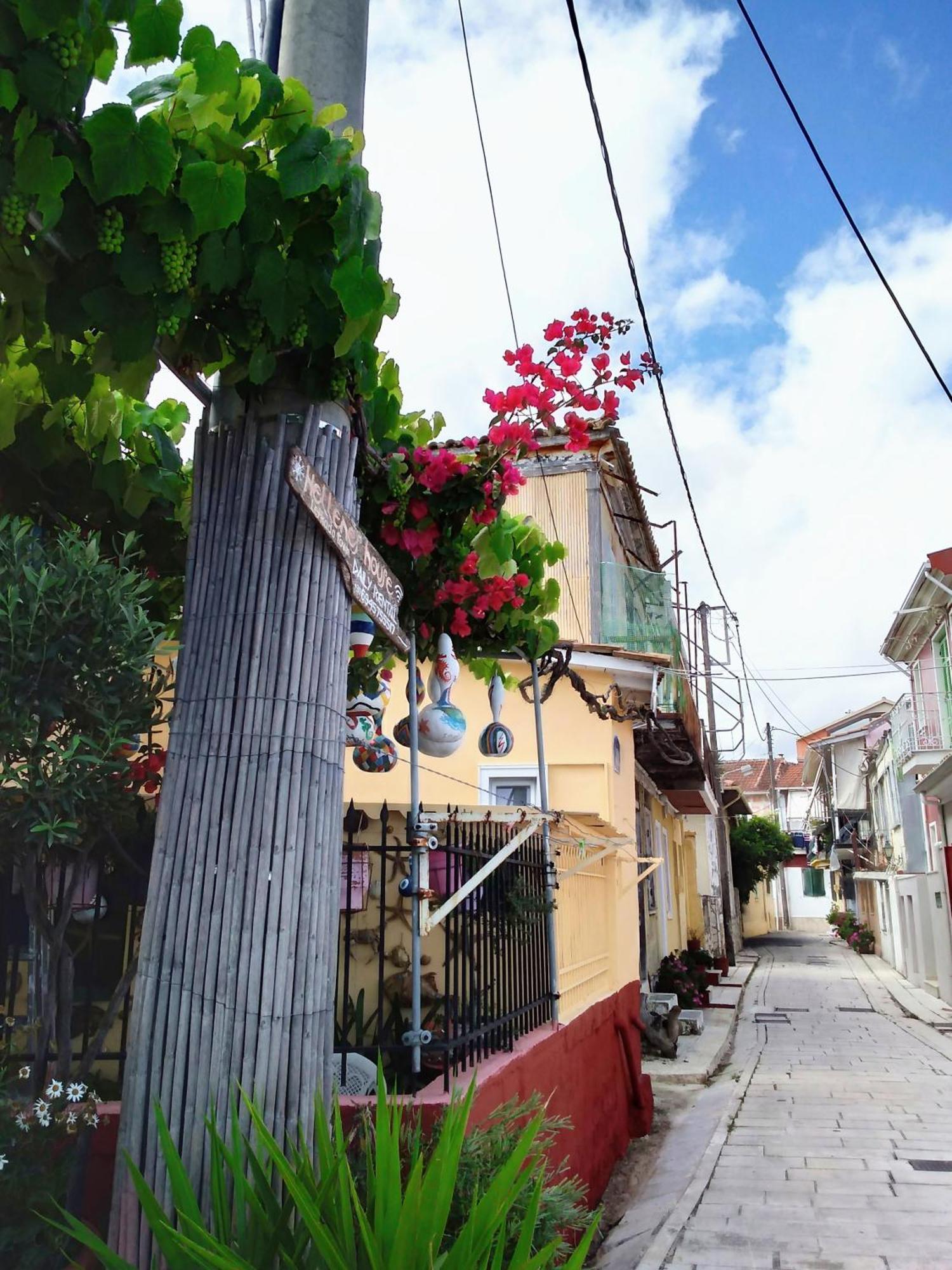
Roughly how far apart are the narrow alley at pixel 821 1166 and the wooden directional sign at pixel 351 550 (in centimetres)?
354

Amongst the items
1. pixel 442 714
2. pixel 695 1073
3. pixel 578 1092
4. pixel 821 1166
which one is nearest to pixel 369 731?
pixel 442 714

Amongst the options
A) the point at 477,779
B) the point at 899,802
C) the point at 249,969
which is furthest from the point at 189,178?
the point at 899,802

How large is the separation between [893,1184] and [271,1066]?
211 inches

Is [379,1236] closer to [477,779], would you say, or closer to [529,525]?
[529,525]

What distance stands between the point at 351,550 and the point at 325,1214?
5.73 ft

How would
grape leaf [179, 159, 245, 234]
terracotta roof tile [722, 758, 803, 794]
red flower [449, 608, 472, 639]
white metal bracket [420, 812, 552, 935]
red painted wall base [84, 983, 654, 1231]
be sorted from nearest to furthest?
grape leaf [179, 159, 245, 234]
red painted wall base [84, 983, 654, 1231]
white metal bracket [420, 812, 552, 935]
red flower [449, 608, 472, 639]
terracotta roof tile [722, 758, 803, 794]

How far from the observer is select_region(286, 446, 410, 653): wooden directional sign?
2814 millimetres

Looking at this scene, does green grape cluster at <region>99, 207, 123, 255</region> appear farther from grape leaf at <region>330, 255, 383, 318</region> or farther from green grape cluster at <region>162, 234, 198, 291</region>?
grape leaf at <region>330, 255, 383, 318</region>

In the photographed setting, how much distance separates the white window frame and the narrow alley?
3.34 metres

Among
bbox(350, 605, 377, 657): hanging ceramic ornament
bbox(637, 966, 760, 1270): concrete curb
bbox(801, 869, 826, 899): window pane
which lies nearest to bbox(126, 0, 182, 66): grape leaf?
bbox(350, 605, 377, 657): hanging ceramic ornament

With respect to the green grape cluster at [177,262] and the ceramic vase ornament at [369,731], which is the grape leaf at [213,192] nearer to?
the green grape cluster at [177,262]

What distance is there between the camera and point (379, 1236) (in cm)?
220

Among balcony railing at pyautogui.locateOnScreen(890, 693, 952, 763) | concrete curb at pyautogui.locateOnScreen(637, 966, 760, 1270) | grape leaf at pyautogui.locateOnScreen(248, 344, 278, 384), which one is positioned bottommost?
concrete curb at pyautogui.locateOnScreen(637, 966, 760, 1270)

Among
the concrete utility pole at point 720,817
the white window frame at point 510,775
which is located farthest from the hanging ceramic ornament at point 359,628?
the concrete utility pole at point 720,817
